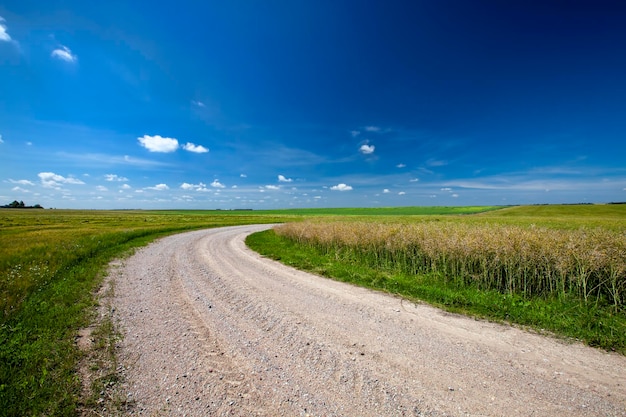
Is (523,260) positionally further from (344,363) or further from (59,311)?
(59,311)

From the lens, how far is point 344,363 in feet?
14.7

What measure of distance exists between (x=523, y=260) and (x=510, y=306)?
2.54 meters

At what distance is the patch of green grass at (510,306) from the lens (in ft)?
18.3

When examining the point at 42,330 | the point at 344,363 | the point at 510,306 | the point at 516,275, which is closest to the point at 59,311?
the point at 42,330

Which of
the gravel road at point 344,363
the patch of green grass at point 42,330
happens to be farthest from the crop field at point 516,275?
the patch of green grass at point 42,330

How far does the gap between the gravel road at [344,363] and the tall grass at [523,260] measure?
12.7 ft

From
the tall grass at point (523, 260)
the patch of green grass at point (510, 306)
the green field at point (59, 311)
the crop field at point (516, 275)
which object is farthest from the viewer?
the tall grass at point (523, 260)

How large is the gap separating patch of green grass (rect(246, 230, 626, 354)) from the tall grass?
0.59 metres

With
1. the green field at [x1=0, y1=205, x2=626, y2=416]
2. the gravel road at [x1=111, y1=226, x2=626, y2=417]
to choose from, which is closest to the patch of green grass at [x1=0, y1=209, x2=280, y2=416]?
Result: the green field at [x1=0, y1=205, x2=626, y2=416]

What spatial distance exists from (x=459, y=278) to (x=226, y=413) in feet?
30.8

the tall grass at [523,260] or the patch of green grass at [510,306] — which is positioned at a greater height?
the tall grass at [523,260]

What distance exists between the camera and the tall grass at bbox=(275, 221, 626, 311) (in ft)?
25.1

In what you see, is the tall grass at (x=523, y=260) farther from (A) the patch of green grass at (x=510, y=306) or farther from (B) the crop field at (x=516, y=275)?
(A) the patch of green grass at (x=510, y=306)

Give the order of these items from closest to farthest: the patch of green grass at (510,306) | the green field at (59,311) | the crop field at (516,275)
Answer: the green field at (59,311)
the patch of green grass at (510,306)
the crop field at (516,275)
